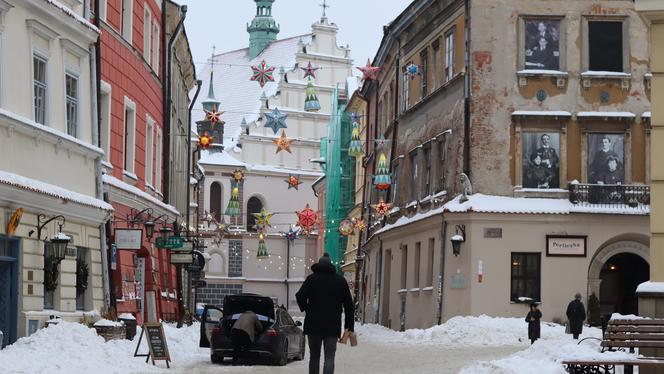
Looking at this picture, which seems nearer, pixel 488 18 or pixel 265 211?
pixel 488 18

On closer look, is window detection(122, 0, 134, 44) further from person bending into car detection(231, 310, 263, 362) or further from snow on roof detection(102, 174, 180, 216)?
person bending into car detection(231, 310, 263, 362)

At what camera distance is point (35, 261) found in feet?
75.4

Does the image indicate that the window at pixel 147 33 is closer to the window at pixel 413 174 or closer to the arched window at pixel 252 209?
the window at pixel 413 174

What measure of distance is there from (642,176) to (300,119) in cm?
5850

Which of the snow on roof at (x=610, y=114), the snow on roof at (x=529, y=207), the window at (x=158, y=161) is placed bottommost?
the snow on roof at (x=529, y=207)

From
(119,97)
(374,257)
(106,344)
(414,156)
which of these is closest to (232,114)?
(374,257)

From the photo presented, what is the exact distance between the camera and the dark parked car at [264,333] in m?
25.9

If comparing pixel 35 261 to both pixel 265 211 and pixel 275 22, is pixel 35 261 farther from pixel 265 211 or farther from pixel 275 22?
pixel 275 22

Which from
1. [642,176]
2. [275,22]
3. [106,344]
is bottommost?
[106,344]

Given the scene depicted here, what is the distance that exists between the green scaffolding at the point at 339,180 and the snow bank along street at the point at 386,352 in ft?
127

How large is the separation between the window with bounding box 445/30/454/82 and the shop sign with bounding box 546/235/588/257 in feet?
20.2

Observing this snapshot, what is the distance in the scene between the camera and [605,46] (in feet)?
131

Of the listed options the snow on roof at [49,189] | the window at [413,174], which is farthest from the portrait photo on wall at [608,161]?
the snow on roof at [49,189]

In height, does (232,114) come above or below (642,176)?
above
